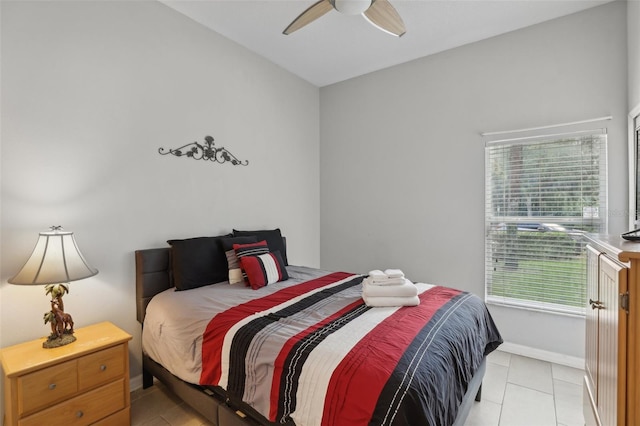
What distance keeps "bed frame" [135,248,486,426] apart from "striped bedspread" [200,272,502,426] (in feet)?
0.42

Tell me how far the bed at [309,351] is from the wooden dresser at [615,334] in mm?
531

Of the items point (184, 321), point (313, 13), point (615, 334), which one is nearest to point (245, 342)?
point (184, 321)

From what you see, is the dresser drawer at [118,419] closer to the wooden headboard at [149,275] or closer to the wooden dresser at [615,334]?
the wooden headboard at [149,275]

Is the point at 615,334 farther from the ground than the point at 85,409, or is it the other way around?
the point at 615,334

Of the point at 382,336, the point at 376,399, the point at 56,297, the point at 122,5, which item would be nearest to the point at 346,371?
the point at 376,399

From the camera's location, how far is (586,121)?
261 centimetres

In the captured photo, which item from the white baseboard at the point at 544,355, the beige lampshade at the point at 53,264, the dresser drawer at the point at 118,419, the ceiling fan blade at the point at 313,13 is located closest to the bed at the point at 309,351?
the dresser drawer at the point at 118,419

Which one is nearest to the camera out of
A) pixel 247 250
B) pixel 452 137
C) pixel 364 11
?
pixel 364 11

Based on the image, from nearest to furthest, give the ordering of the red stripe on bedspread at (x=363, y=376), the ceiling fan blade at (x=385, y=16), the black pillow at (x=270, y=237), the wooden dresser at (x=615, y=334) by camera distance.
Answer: the wooden dresser at (x=615, y=334)
the red stripe on bedspread at (x=363, y=376)
the ceiling fan blade at (x=385, y=16)
the black pillow at (x=270, y=237)

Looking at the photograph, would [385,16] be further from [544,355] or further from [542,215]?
[544,355]

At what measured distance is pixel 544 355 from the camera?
279 cm

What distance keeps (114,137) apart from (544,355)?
407 cm

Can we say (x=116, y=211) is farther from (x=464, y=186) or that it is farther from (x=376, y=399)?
(x=464, y=186)

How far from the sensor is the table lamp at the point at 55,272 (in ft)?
5.48
